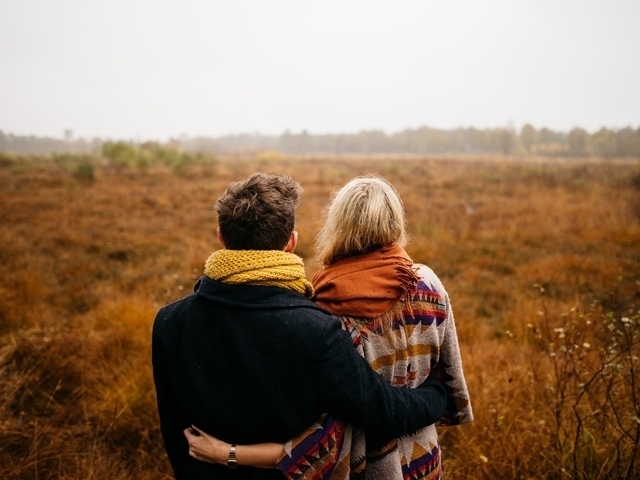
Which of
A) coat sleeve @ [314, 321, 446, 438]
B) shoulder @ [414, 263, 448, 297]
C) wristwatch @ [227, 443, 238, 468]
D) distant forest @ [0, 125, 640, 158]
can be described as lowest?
wristwatch @ [227, 443, 238, 468]

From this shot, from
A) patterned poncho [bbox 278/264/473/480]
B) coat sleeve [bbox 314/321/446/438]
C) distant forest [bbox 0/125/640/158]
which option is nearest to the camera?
coat sleeve [bbox 314/321/446/438]

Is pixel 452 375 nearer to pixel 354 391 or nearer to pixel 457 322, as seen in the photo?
pixel 354 391

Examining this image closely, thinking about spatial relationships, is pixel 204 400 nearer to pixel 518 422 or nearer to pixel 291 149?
pixel 518 422

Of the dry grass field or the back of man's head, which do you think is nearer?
the back of man's head

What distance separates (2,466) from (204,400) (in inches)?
83.5

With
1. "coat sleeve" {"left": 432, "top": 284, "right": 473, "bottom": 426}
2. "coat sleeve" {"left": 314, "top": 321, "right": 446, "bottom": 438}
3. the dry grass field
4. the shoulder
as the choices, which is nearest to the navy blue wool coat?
"coat sleeve" {"left": 314, "top": 321, "right": 446, "bottom": 438}

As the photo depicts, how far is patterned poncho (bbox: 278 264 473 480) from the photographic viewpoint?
1261 millimetres

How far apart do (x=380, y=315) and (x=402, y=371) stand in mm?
236

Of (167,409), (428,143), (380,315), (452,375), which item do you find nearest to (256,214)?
(380,315)

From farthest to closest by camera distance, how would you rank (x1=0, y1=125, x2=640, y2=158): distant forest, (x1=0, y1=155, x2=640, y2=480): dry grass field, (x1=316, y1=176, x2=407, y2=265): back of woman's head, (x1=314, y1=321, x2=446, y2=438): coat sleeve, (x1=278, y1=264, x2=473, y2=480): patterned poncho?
(x1=0, y1=125, x2=640, y2=158): distant forest, (x1=0, y1=155, x2=640, y2=480): dry grass field, (x1=316, y1=176, x2=407, y2=265): back of woman's head, (x1=278, y1=264, x2=473, y2=480): patterned poncho, (x1=314, y1=321, x2=446, y2=438): coat sleeve

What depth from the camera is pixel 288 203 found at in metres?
1.26

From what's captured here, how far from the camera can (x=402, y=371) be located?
4.58 ft

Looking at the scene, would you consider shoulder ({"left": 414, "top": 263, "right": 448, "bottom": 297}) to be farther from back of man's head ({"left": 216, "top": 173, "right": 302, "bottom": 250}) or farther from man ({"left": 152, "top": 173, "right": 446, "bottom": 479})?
back of man's head ({"left": 216, "top": 173, "right": 302, "bottom": 250})

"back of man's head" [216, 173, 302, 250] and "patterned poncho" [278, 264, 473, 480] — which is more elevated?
"back of man's head" [216, 173, 302, 250]
